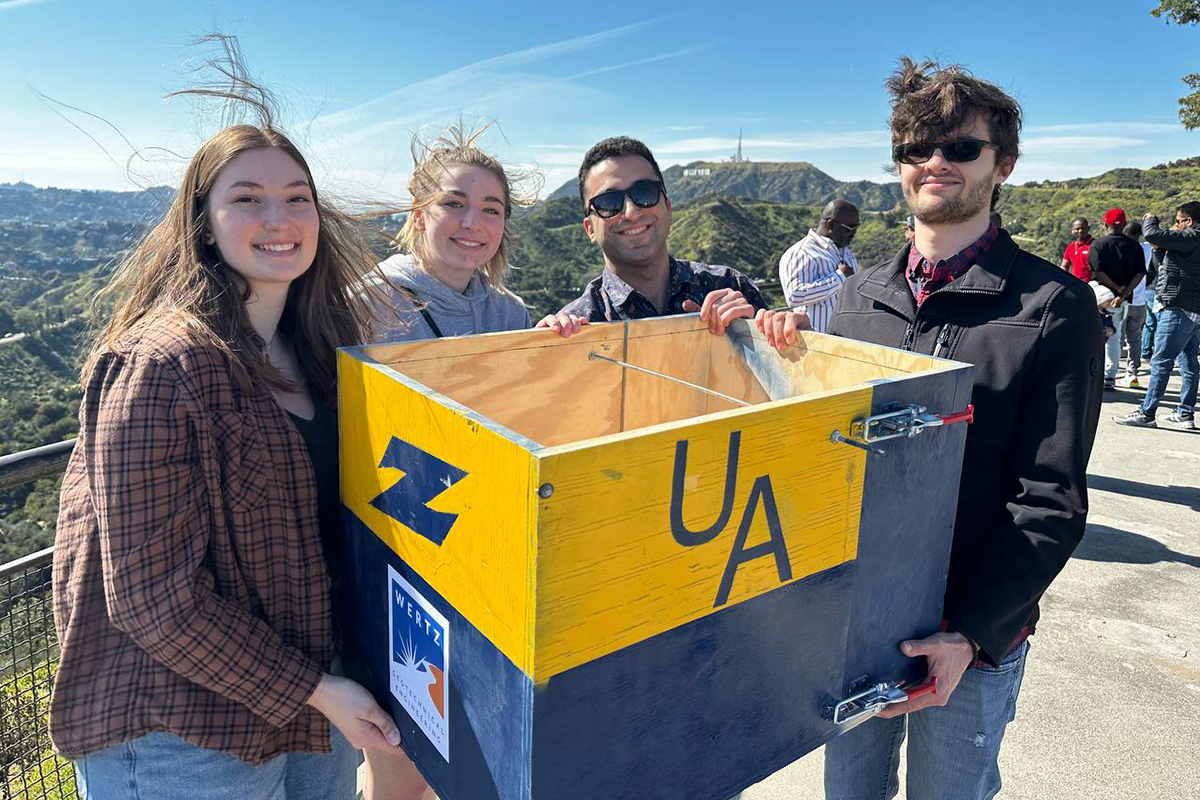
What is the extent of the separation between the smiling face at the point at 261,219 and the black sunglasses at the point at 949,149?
1.42 metres

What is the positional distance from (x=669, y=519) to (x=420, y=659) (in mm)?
519

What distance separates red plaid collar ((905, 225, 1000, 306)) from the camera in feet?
5.53

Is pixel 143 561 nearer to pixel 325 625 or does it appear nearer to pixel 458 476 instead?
pixel 325 625

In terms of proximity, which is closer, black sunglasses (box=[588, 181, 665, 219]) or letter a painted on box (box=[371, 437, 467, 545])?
letter a painted on box (box=[371, 437, 467, 545])

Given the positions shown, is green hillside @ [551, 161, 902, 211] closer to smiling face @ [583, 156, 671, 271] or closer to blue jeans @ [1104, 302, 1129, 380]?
blue jeans @ [1104, 302, 1129, 380]

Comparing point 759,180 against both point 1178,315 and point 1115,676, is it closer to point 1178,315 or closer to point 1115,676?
point 1178,315

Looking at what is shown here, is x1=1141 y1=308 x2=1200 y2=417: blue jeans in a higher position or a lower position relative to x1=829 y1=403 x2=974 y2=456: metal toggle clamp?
lower

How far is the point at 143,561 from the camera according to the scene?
Answer: 1.21 m

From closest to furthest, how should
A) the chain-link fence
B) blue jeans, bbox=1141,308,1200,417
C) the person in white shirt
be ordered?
the chain-link fence → blue jeans, bbox=1141,308,1200,417 → the person in white shirt

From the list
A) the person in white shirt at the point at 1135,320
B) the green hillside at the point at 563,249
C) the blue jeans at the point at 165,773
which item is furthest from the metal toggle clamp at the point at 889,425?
the person in white shirt at the point at 1135,320

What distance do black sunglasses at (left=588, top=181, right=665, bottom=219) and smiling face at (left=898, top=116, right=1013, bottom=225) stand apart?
1.03 m

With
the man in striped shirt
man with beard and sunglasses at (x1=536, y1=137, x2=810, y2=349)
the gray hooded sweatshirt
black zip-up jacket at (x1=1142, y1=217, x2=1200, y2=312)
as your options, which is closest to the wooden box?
the gray hooded sweatshirt

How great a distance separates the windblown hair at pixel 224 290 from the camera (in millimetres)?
1409

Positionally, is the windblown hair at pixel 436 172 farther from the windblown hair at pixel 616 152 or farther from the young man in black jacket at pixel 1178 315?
the young man in black jacket at pixel 1178 315
